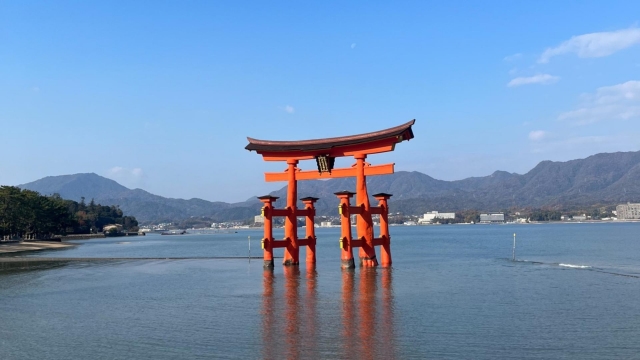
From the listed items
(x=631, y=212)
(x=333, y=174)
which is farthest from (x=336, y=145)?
(x=631, y=212)

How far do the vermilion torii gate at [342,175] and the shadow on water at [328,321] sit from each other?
330 centimetres

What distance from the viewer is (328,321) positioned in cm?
1548

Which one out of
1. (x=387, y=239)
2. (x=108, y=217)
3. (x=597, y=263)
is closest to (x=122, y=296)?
(x=387, y=239)

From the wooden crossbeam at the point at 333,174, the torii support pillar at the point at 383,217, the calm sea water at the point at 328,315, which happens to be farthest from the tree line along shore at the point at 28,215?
the torii support pillar at the point at 383,217

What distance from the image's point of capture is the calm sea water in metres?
12.4

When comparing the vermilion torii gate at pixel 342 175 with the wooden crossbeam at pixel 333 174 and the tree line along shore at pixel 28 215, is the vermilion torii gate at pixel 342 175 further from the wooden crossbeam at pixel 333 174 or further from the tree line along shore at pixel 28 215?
the tree line along shore at pixel 28 215

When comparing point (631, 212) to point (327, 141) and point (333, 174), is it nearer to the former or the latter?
point (333, 174)

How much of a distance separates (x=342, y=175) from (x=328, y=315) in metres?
12.4

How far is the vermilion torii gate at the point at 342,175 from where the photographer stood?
86.9ft

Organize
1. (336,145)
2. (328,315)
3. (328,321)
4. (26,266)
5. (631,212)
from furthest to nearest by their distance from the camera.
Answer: (631,212), (26,266), (336,145), (328,315), (328,321)

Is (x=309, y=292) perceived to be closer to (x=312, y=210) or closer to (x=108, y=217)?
(x=312, y=210)

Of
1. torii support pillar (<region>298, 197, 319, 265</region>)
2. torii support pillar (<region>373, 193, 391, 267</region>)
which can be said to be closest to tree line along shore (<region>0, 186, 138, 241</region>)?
torii support pillar (<region>298, 197, 319, 265</region>)

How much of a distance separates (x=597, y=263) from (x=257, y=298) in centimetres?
2430

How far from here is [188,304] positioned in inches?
762
